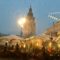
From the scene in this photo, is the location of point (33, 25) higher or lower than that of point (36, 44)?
higher

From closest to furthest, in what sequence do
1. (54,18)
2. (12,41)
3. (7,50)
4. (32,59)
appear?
1. (32,59)
2. (7,50)
3. (12,41)
4. (54,18)

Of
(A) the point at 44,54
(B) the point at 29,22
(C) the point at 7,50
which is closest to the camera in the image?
(A) the point at 44,54

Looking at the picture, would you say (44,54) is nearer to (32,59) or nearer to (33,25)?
(32,59)

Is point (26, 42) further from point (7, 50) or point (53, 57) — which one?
point (53, 57)

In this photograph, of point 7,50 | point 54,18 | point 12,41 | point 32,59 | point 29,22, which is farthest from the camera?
point 29,22

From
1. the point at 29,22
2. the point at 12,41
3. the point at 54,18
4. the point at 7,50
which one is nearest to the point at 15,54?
the point at 7,50

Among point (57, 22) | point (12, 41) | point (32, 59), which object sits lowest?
point (32, 59)

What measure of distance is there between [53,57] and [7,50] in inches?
221

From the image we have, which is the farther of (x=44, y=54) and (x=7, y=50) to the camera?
(x=7, y=50)

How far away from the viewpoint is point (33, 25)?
218 ft

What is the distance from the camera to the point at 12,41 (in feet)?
104

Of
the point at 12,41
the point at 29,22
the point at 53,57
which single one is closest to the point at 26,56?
the point at 53,57

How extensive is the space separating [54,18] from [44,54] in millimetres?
27267

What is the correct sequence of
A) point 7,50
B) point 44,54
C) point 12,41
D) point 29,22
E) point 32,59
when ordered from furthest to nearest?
point 29,22 < point 12,41 < point 7,50 < point 44,54 < point 32,59
